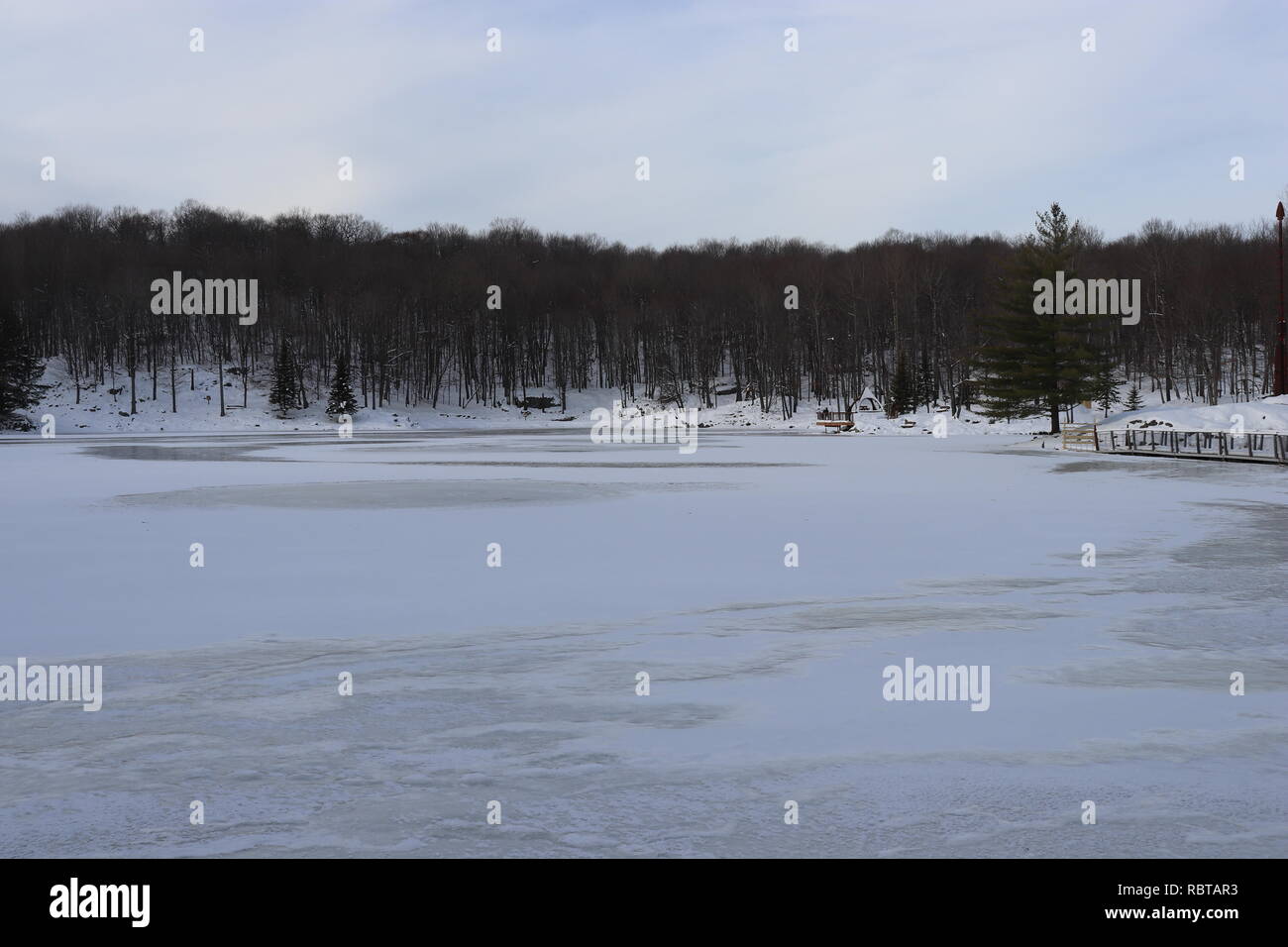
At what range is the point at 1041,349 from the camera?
50844mm

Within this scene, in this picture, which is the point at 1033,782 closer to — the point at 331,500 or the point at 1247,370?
the point at 331,500

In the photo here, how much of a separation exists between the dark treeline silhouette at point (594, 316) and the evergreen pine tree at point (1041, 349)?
29.5m

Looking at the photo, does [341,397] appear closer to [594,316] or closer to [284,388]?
[284,388]

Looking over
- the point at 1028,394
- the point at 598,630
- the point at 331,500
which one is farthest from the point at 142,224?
the point at 598,630

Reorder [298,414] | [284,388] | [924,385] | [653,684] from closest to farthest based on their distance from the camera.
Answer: [653,684] < [924,385] < [284,388] < [298,414]

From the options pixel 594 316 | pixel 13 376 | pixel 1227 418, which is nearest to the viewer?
pixel 1227 418

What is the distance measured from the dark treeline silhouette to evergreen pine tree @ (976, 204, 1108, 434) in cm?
2952

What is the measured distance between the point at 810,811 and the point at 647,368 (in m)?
107

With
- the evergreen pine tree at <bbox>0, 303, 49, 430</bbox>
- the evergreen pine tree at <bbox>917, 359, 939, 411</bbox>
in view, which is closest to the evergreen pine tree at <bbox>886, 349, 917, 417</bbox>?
the evergreen pine tree at <bbox>917, 359, 939, 411</bbox>

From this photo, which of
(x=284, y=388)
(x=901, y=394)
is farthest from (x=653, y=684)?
(x=284, y=388)

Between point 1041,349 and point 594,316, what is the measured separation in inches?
2834

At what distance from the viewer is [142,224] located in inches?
5162
